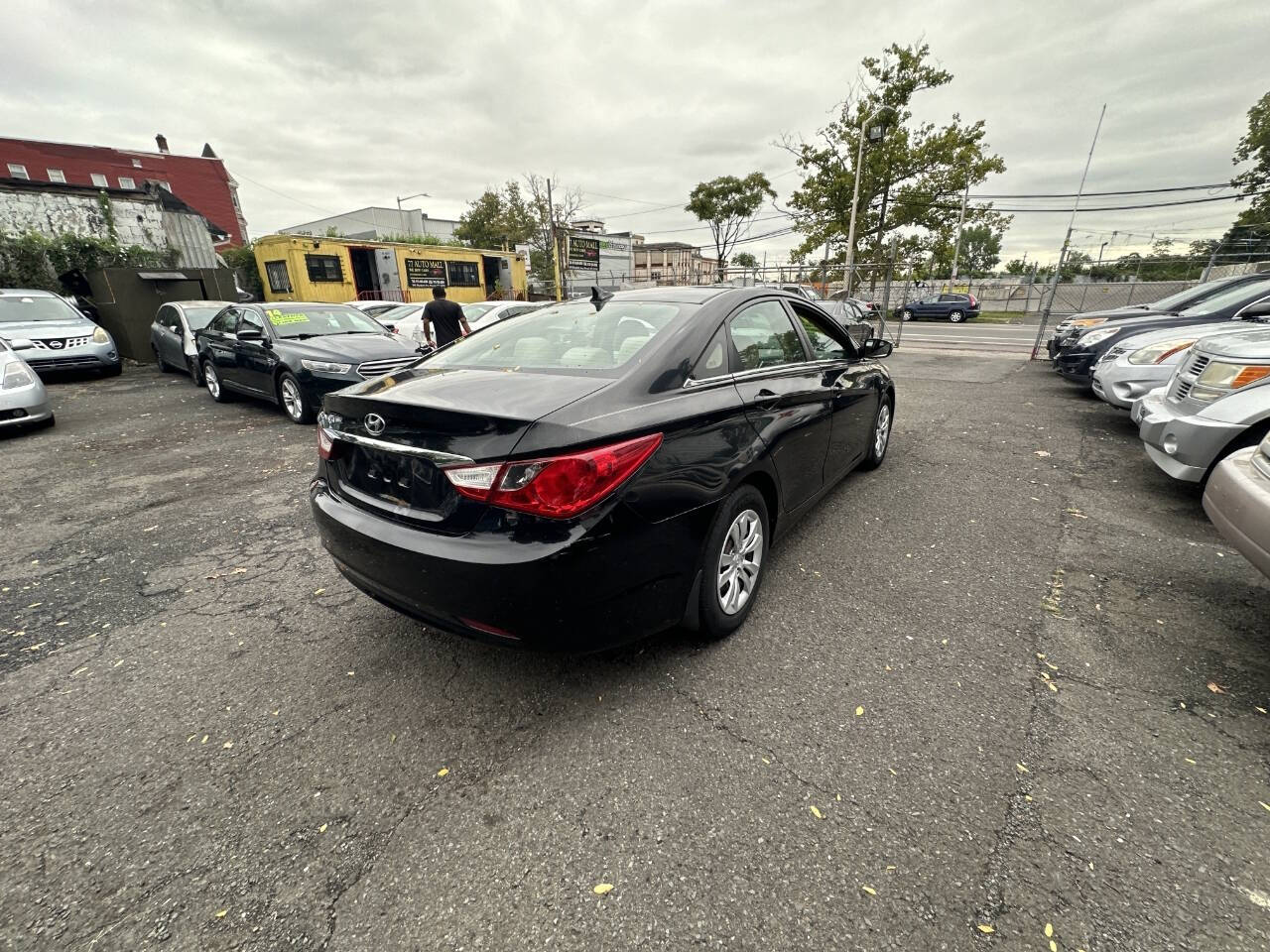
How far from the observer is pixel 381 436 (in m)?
2.08

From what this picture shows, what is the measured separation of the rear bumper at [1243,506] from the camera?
2236 millimetres

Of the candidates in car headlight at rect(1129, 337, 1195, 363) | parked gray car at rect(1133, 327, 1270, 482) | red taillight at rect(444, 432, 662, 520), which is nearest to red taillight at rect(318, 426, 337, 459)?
red taillight at rect(444, 432, 662, 520)

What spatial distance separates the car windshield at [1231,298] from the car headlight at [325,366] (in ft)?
34.3

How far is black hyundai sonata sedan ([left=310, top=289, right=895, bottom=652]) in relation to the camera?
71.2 inches

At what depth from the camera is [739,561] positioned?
259 cm

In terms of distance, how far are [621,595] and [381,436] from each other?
108 cm

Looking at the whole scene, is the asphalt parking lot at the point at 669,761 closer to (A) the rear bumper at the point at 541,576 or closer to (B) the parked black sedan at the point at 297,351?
(A) the rear bumper at the point at 541,576

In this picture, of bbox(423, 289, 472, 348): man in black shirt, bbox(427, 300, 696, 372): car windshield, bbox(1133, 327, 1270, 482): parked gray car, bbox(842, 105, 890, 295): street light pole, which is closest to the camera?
bbox(427, 300, 696, 372): car windshield

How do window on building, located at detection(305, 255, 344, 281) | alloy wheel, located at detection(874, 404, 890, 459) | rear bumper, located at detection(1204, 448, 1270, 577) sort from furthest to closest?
window on building, located at detection(305, 255, 344, 281) → alloy wheel, located at detection(874, 404, 890, 459) → rear bumper, located at detection(1204, 448, 1270, 577)

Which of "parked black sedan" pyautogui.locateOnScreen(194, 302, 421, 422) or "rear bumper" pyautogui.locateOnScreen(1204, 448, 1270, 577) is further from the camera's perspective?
"parked black sedan" pyautogui.locateOnScreen(194, 302, 421, 422)

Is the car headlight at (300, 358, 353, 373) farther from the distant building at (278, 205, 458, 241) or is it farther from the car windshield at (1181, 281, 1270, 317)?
the distant building at (278, 205, 458, 241)

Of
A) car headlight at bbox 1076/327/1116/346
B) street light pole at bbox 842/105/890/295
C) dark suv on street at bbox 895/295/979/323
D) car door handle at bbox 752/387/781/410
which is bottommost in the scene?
dark suv on street at bbox 895/295/979/323

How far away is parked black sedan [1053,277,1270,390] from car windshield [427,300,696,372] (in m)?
6.74

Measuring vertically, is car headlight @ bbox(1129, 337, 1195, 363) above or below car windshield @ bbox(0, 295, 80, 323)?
below
